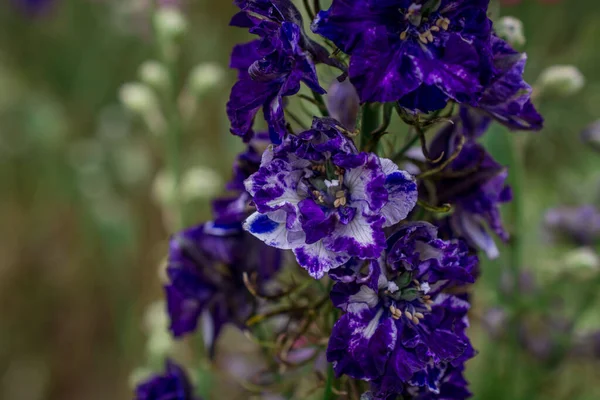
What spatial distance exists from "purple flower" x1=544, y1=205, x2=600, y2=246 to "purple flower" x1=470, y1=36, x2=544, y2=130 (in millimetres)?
416

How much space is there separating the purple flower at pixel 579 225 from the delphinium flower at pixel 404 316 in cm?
46

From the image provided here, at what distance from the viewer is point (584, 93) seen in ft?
3.99

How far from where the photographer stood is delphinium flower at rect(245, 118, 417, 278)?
1.32 ft

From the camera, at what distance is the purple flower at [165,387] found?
1.82 feet

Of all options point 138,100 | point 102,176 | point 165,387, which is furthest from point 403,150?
point 102,176

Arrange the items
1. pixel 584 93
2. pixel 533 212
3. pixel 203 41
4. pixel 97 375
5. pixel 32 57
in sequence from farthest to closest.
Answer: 1. pixel 32 57
2. pixel 203 41
3. pixel 97 375
4. pixel 584 93
5. pixel 533 212

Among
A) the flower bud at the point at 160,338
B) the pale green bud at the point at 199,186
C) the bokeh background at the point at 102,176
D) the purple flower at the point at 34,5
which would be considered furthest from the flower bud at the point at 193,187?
the purple flower at the point at 34,5

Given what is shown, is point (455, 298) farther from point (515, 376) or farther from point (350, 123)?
point (515, 376)

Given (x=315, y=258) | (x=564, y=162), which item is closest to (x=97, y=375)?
(x=564, y=162)

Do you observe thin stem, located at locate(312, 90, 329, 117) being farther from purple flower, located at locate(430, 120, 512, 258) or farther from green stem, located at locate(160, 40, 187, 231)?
green stem, located at locate(160, 40, 187, 231)

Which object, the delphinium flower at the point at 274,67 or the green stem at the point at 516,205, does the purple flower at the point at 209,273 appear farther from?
the green stem at the point at 516,205

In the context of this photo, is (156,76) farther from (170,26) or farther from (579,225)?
(579,225)

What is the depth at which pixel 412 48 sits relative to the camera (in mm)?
409

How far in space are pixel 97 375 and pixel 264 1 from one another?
1.12 metres
